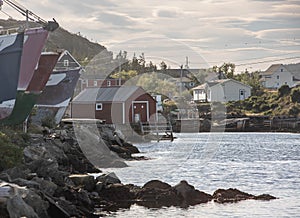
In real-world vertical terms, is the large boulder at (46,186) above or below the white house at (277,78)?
below

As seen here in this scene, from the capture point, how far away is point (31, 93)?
3419 centimetres

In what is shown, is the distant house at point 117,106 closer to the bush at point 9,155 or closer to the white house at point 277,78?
the bush at point 9,155

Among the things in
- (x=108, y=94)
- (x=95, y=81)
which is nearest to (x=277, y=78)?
(x=95, y=81)

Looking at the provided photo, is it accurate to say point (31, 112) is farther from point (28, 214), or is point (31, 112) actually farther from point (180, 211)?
point (28, 214)

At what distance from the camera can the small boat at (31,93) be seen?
31203 millimetres

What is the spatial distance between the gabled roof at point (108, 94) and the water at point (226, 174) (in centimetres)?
614

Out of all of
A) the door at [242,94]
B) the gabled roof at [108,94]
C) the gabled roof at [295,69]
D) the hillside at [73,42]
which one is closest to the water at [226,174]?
the gabled roof at [108,94]

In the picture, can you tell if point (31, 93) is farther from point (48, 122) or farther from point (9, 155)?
point (9, 155)

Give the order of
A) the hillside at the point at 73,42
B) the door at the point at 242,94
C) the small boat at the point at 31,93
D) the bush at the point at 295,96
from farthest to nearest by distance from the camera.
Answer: the hillside at the point at 73,42, the door at the point at 242,94, the bush at the point at 295,96, the small boat at the point at 31,93

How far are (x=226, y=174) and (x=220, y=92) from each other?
66.8m

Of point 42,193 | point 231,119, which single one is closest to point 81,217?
point 42,193

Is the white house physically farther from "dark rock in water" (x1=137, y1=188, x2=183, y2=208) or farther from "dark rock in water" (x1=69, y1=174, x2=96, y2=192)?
"dark rock in water" (x1=69, y1=174, x2=96, y2=192)

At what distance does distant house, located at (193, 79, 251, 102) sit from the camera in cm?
9662

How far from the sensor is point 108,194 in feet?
67.8
